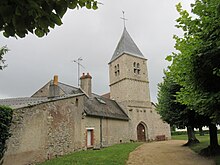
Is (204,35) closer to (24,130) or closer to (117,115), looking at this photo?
(24,130)

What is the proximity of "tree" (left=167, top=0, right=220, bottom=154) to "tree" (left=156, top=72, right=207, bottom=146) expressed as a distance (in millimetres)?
6636

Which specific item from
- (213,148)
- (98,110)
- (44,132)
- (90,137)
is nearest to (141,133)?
(98,110)

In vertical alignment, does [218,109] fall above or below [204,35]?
below

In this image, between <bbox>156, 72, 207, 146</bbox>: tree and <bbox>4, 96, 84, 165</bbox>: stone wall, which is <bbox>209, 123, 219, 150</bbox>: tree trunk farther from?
<bbox>4, 96, 84, 165</bbox>: stone wall

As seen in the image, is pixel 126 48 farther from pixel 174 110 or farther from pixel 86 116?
pixel 174 110

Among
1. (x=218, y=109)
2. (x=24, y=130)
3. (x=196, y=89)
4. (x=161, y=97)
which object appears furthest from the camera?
(x=161, y=97)

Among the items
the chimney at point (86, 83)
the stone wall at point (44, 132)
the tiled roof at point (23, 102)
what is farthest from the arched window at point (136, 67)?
the tiled roof at point (23, 102)

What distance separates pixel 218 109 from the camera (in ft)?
20.5

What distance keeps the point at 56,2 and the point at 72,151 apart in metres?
13.2

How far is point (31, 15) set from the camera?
7.19ft

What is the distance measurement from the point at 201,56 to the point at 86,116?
1298 centimetres

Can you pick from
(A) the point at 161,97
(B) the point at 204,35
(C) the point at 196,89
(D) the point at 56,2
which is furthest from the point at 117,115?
(D) the point at 56,2

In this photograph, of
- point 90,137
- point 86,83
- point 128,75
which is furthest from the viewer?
point 128,75

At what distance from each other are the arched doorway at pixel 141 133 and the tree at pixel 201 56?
19.3 metres
